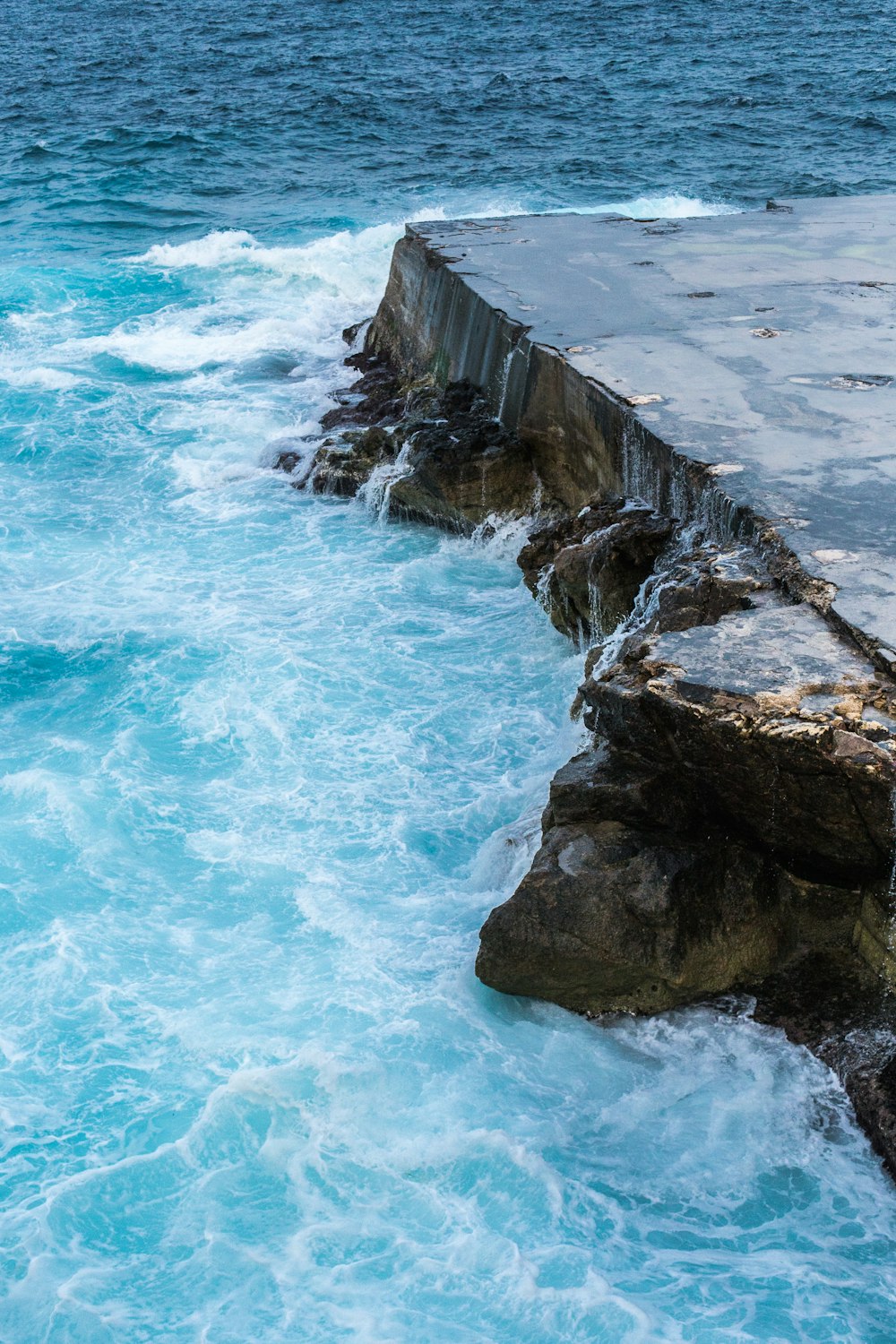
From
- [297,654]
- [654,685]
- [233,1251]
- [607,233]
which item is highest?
[607,233]

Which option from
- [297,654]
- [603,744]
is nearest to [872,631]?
[603,744]

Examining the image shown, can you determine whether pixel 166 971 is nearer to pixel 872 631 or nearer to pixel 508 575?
pixel 872 631

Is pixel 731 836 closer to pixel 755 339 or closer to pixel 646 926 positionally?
pixel 646 926

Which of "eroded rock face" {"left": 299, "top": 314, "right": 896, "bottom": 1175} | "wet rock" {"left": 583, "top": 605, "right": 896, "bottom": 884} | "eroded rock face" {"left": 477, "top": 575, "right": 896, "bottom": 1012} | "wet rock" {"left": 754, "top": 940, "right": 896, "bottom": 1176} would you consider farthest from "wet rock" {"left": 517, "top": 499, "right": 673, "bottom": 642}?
"wet rock" {"left": 754, "top": 940, "right": 896, "bottom": 1176}

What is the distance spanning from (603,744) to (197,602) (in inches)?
143

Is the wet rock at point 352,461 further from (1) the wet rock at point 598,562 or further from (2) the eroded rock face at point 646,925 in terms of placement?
(2) the eroded rock face at point 646,925

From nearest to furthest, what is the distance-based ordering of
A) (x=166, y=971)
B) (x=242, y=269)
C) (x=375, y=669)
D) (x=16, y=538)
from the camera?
(x=166, y=971), (x=375, y=669), (x=16, y=538), (x=242, y=269)

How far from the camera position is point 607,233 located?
34.4ft

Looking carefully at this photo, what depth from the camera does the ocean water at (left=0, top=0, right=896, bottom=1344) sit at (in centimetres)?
416

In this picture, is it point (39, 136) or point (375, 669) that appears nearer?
point (375, 669)

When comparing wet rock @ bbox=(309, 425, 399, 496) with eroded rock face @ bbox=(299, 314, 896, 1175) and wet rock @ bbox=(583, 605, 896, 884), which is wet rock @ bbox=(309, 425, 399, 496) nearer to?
eroded rock face @ bbox=(299, 314, 896, 1175)

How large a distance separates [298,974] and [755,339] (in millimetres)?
4732

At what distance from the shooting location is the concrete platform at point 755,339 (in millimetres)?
5707

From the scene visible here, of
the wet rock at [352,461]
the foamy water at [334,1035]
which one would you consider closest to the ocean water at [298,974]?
the foamy water at [334,1035]
